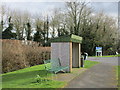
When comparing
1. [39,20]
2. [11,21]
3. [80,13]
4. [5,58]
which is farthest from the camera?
[39,20]

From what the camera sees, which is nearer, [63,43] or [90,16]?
[63,43]

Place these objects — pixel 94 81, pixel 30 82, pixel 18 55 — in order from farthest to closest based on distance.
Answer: pixel 18 55, pixel 94 81, pixel 30 82

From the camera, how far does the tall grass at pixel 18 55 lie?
15094 mm

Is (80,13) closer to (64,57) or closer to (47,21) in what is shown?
(47,21)

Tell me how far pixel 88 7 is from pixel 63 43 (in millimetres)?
30433

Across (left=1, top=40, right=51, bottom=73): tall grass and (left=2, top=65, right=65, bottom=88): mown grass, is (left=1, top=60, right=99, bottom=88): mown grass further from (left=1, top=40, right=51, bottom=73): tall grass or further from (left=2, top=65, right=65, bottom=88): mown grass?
(left=1, top=40, right=51, bottom=73): tall grass

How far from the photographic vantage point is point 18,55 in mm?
16562

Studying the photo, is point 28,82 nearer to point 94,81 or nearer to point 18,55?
point 94,81

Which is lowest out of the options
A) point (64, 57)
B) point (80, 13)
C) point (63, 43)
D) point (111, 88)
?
point (111, 88)

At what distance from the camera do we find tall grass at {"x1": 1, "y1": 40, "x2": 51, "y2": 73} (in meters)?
15.1

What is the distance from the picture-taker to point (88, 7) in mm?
41000

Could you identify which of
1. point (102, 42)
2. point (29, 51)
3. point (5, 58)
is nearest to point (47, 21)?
point (102, 42)

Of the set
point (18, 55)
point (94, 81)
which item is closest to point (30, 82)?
point (94, 81)

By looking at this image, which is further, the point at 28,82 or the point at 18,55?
the point at 18,55
